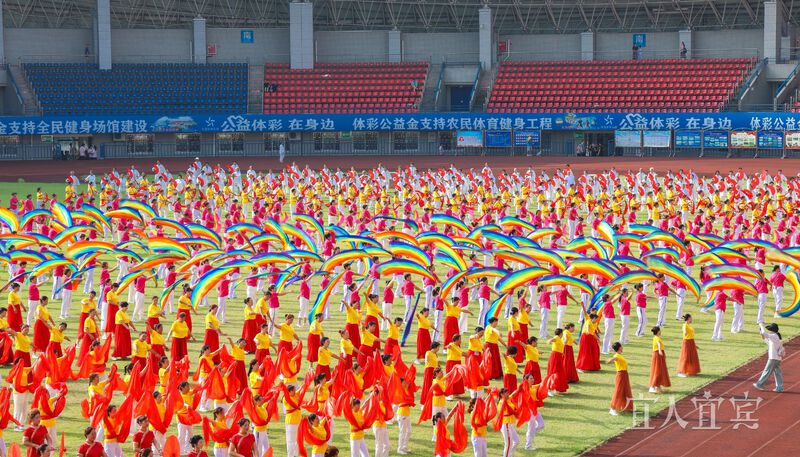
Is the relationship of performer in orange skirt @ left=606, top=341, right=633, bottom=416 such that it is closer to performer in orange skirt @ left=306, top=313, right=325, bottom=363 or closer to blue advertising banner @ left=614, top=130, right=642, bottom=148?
performer in orange skirt @ left=306, top=313, right=325, bottom=363

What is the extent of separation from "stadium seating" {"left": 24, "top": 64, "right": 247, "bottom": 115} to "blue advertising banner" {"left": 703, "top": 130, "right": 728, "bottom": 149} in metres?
28.3

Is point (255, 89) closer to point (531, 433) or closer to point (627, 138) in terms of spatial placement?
point (627, 138)

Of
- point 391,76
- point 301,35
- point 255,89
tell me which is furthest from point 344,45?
point 255,89

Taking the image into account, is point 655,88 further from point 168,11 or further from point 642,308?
point 642,308

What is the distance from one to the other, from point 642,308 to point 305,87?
51.9m

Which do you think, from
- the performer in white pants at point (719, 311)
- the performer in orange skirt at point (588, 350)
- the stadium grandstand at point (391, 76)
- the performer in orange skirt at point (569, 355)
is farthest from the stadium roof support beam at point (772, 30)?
the performer in orange skirt at point (569, 355)

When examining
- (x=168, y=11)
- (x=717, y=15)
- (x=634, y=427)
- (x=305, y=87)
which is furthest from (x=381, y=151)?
(x=634, y=427)

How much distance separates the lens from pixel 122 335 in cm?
2280

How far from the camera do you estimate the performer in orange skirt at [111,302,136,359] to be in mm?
22641

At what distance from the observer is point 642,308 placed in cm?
2491

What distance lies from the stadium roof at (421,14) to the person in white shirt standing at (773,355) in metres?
55.4

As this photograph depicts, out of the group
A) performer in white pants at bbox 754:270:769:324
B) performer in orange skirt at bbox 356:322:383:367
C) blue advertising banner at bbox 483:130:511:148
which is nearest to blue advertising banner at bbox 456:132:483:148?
blue advertising banner at bbox 483:130:511:148

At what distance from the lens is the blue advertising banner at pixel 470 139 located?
232 feet

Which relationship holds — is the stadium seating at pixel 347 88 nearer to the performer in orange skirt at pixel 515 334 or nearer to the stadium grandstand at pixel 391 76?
the stadium grandstand at pixel 391 76
